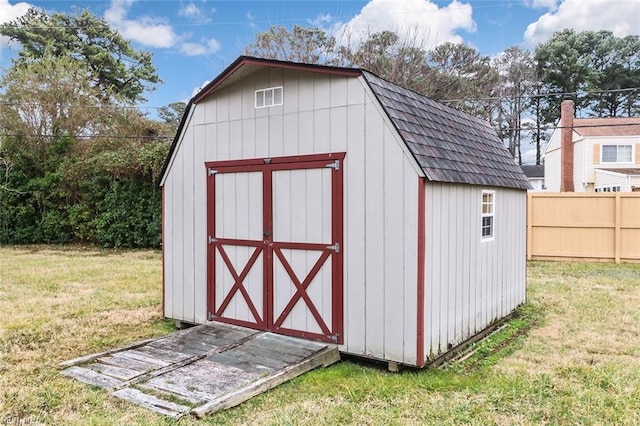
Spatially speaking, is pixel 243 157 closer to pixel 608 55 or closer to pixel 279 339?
pixel 279 339

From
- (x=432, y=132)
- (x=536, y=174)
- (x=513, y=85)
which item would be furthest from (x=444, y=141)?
(x=536, y=174)

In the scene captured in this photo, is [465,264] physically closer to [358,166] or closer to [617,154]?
[358,166]

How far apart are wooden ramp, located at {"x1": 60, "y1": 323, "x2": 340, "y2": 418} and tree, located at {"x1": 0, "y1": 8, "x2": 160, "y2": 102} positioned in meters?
19.8

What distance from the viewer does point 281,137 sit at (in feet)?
17.0

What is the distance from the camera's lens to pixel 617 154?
22.7 metres

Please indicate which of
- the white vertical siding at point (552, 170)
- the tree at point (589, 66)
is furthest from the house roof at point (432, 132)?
the tree at point (589, 66)

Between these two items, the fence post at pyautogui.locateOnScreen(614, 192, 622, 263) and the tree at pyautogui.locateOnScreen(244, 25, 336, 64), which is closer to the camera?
the fence post at pyautogui.locateOnScreen(614, 192, 622, 263)

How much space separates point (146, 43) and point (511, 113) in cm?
2099

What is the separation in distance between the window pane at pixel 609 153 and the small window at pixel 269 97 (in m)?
22.1

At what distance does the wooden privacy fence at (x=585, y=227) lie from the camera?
1134 centimetres

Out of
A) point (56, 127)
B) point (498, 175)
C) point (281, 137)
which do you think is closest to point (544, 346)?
point (498, 175)

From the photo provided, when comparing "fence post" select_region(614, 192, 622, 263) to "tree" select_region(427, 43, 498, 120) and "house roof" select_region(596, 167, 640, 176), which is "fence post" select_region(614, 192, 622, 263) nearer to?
"tree" select_region(427, 43, 498, 120)

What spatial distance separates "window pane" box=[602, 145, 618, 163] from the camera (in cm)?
2259

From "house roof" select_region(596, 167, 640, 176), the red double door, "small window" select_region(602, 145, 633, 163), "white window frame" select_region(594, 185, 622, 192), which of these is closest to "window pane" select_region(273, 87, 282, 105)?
the red double door
